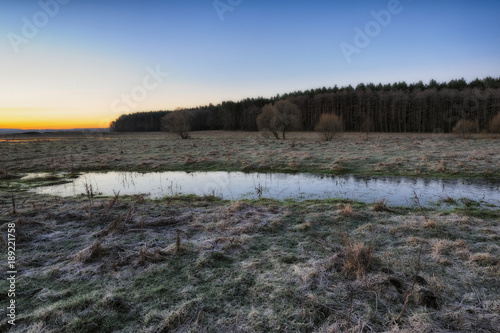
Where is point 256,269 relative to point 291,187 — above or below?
below

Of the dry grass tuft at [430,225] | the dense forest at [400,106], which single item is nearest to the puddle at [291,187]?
the dry grass tuft at [430,225]

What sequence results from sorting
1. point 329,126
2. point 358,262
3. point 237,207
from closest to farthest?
point 358,262 < point 237,207 < point 329,126

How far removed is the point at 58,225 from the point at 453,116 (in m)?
76.1

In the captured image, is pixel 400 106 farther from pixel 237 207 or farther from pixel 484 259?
pixel 484 259

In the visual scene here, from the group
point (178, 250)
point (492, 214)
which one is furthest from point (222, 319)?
point (492, 214)

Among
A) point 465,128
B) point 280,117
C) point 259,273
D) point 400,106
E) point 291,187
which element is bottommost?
point 259,273

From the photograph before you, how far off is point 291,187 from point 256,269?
780 cm

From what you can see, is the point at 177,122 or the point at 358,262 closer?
the point at 358,262

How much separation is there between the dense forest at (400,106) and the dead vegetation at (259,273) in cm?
4986

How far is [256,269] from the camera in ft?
17.4

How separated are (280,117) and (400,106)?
130ft

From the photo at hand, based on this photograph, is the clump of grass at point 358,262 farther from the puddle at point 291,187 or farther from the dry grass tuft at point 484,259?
the puddle at point 291,187

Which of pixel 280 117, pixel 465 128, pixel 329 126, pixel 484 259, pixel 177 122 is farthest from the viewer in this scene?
pixel 177 122

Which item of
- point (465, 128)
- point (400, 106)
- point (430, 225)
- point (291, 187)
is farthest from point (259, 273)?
point (400, 106)
